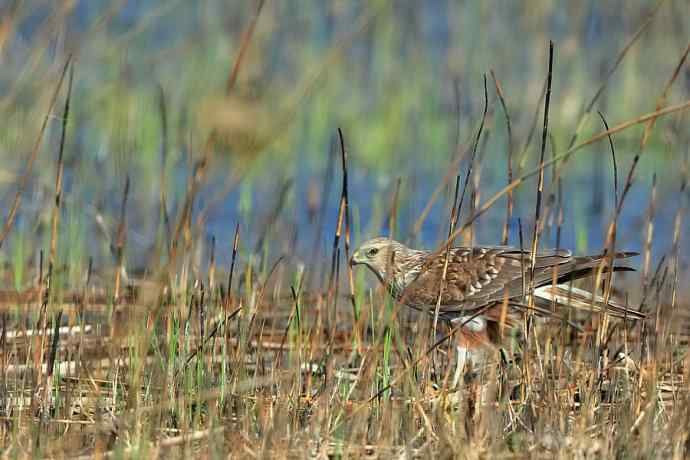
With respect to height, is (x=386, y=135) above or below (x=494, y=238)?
above

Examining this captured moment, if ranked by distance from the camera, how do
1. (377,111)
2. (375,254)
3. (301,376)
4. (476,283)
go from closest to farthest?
(301,376), (476,283), (375,254), (377,111)

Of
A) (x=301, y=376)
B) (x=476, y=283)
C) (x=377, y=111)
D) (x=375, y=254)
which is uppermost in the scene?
(x=377, y=111)

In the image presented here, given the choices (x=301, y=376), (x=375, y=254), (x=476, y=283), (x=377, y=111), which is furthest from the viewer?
A: (x=377, y=111)

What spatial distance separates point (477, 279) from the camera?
19.3 ft

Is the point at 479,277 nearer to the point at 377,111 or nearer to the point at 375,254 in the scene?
the point at 375,254

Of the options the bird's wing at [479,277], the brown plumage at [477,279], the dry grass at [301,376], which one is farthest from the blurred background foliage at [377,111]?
A: the dry grass at [301,376]

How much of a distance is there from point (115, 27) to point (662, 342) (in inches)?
291

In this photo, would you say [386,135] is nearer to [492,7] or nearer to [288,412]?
[492,7]

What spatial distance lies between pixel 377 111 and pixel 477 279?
215 inches

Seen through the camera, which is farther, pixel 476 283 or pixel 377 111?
pixel 377 111

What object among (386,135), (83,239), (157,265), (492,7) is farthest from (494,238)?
A: (157,265)

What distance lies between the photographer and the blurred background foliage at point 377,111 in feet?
27.1

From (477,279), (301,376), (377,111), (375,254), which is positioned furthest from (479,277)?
(377,111)

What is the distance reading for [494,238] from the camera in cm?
892
